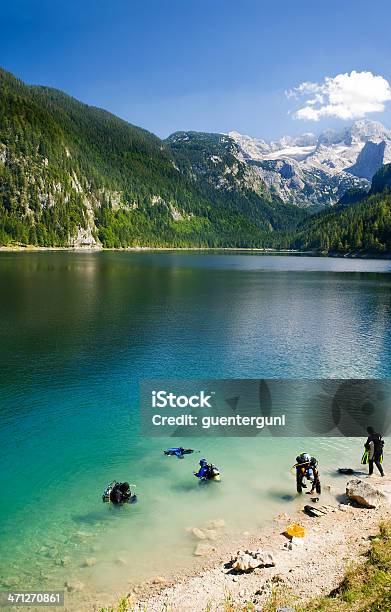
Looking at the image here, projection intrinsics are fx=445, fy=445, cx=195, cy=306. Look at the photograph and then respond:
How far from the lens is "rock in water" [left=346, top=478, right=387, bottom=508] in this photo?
72.8 ft

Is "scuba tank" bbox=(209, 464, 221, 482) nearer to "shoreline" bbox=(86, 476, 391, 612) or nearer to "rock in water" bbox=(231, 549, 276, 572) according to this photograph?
"shoreline" bbox=(86, 476, 391, 612)

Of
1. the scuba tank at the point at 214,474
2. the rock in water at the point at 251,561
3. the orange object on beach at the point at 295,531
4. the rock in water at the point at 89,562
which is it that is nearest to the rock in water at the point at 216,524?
the rock in water at the point at 251,561

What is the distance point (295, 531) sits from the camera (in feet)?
65.2

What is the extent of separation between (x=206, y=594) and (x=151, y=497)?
7.96m

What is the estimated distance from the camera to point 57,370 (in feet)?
149

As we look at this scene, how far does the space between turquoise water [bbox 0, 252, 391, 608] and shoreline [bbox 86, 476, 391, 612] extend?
924 millimetres

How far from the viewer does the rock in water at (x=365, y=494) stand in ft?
72.8

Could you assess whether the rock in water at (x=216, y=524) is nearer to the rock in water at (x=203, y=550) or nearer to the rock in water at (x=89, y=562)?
the rock in water at (x=203, y=550)

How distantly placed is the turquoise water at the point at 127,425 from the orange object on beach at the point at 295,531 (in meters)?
1.89

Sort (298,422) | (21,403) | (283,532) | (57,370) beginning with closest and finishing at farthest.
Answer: (283,532)
(298,422)
(21,403)
(57,370)

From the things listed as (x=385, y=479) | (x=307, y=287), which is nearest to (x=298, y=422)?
(x=385, y=479)

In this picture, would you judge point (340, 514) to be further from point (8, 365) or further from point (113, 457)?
point (8, 365)

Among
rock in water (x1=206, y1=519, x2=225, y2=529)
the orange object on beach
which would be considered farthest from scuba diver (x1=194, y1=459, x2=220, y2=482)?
the orange object on beach

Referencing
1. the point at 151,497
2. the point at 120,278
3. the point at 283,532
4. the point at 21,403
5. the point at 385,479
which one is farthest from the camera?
the point at 120,278
